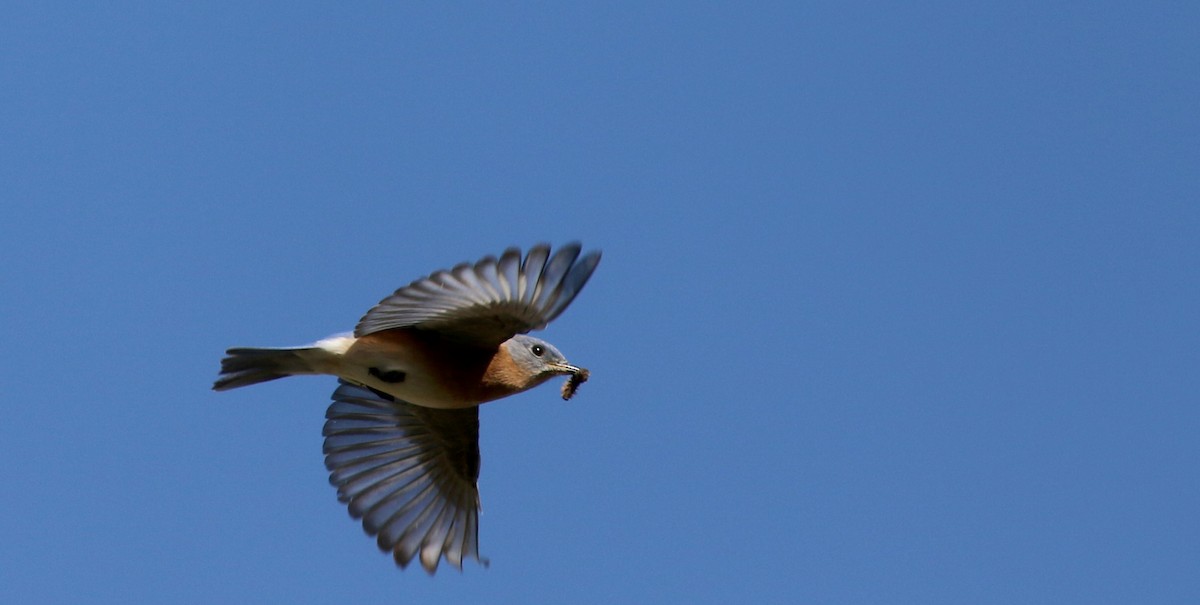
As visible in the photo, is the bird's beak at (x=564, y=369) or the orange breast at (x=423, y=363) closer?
the orange breast at (x=423, y=363)

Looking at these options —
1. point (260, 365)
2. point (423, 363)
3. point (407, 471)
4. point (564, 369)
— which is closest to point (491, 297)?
point (423, 363)

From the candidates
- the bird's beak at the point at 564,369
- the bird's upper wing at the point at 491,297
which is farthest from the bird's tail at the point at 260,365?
the bird's beak at the point at 564,369

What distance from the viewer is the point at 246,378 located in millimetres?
9648

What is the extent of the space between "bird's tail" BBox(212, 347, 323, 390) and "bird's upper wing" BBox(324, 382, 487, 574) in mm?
1915

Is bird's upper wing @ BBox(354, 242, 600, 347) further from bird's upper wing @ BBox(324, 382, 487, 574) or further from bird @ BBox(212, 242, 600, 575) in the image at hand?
bird's upper wing @ BBox(324, 382, 487, 574)

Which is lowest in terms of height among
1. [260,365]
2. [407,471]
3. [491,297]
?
[260,365]

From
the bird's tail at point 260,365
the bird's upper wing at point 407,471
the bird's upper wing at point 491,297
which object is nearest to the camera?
the bird's upper wing at point 491,297

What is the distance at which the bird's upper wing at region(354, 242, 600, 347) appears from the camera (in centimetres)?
846

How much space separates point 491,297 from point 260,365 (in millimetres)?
1881

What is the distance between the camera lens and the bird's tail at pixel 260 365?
9.52 m

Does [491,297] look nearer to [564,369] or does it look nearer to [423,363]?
[423,363]

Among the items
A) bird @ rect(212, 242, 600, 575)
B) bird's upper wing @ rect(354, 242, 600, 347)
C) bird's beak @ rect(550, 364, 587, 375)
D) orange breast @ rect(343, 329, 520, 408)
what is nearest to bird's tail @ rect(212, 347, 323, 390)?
bird @ rect(212, 242, 600, 575)

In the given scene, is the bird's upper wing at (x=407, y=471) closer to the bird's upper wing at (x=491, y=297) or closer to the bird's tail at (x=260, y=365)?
the bird's tail at (x=260, y=365)

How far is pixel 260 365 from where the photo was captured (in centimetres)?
961
